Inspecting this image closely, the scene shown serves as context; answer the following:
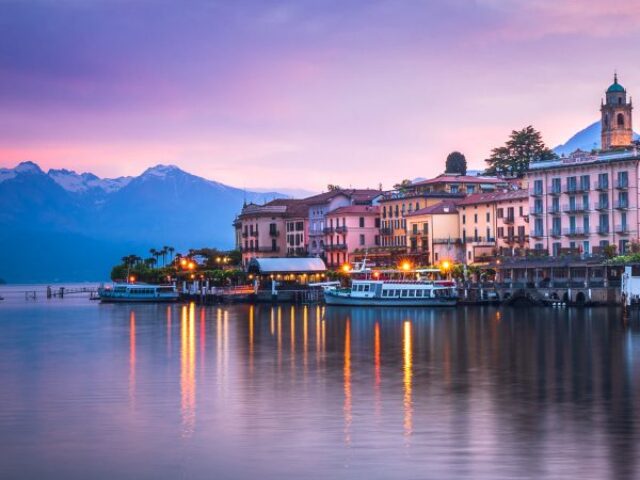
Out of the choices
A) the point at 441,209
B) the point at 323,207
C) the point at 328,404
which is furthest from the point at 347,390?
the point at 323,207

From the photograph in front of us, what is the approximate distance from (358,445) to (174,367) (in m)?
30.5

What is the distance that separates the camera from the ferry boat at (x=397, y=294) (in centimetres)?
13625

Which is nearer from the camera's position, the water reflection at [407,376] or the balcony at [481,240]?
the water reflection at [407,376]

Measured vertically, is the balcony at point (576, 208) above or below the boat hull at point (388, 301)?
above

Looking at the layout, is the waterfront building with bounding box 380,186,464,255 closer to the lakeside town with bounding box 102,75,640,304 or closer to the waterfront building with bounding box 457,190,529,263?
the lakeside town with bounding box 102,75,640,304

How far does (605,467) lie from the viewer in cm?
3475

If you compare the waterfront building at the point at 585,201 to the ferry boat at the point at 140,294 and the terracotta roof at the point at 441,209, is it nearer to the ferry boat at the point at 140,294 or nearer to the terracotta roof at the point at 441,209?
the terracotta roof at the point at 441,209

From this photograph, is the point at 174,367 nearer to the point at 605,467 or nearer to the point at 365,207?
the point at 605,467

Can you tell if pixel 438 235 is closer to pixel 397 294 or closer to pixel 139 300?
pixel 397 294

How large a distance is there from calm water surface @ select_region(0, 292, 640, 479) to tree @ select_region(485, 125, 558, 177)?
100721 mm

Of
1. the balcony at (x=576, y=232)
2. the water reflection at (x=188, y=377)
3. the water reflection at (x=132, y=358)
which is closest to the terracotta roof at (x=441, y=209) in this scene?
the balcony at (x=576, y=232)

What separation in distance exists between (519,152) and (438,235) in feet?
134

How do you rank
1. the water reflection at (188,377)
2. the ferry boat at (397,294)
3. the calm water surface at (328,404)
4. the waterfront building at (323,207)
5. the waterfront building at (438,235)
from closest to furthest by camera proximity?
1. the calm water surface at (328,404)
2. the water reflection at (188,377)
3. the ferry boat at (397,294)
4. the waterfront building at (438,235)
5. the waterfront building at (323,207)

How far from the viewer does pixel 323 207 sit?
19038 centimetres
